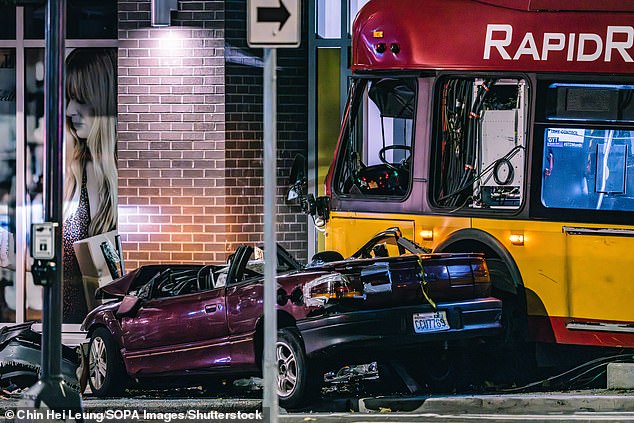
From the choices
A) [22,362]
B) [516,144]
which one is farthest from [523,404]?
[22,362]

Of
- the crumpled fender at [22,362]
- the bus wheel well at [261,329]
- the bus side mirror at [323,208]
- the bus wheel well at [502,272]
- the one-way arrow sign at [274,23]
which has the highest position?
the one-way arrow sign at [274,23]

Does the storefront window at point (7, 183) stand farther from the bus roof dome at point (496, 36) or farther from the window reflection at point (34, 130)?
the bus roof dome at point (496, 36)

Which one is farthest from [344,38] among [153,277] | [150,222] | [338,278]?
[338,278]

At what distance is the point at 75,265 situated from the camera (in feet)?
52.6

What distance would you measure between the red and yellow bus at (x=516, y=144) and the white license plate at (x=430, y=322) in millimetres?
1328

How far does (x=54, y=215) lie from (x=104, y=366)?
301 centimetres

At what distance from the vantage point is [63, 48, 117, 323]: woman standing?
15773 mm

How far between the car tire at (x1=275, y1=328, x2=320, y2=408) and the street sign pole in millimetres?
2204

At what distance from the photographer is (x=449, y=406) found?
1026 centimetres

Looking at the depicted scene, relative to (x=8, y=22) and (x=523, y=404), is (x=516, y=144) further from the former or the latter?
(x=8, y=22)

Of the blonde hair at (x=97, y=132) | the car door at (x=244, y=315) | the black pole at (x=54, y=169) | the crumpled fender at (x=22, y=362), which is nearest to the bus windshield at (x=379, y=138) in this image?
the car door at (x=244, y=315)

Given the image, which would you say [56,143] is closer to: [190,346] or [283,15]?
[283,15]

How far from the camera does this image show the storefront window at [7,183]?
16078 mm

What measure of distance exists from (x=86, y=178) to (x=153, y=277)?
436 centimetres
